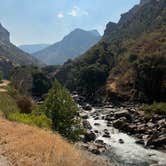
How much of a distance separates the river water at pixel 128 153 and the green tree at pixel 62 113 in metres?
6.55

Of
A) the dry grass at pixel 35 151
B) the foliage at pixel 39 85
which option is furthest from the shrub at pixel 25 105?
the foliage at pixel 39 85

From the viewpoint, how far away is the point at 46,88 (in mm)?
170500

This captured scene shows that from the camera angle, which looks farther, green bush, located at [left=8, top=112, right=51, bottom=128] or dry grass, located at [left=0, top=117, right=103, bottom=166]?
green bush, located at [left=8, top=112, right=51, bottom=128]

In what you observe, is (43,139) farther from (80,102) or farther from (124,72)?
(124,72)

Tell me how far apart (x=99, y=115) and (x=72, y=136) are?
49111 millimetres

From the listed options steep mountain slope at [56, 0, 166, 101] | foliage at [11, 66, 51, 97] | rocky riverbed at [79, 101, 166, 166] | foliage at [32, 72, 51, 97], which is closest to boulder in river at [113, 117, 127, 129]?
rocky riverbed at [79, 101, 166, 166]

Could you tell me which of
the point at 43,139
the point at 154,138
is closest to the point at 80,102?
the point at 154,138

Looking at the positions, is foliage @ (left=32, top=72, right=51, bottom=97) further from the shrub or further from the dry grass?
the dry grass

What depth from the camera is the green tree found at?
59987mm

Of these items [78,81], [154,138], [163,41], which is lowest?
[154,138]

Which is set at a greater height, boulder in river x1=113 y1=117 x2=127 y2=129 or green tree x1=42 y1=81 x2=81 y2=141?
green tree x1=42 y1=81 x2=81 y2=141

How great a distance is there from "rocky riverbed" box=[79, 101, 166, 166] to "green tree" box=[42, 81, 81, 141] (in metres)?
3.70

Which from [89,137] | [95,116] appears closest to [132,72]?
[95,116]

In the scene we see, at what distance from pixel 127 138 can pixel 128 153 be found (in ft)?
45.5
